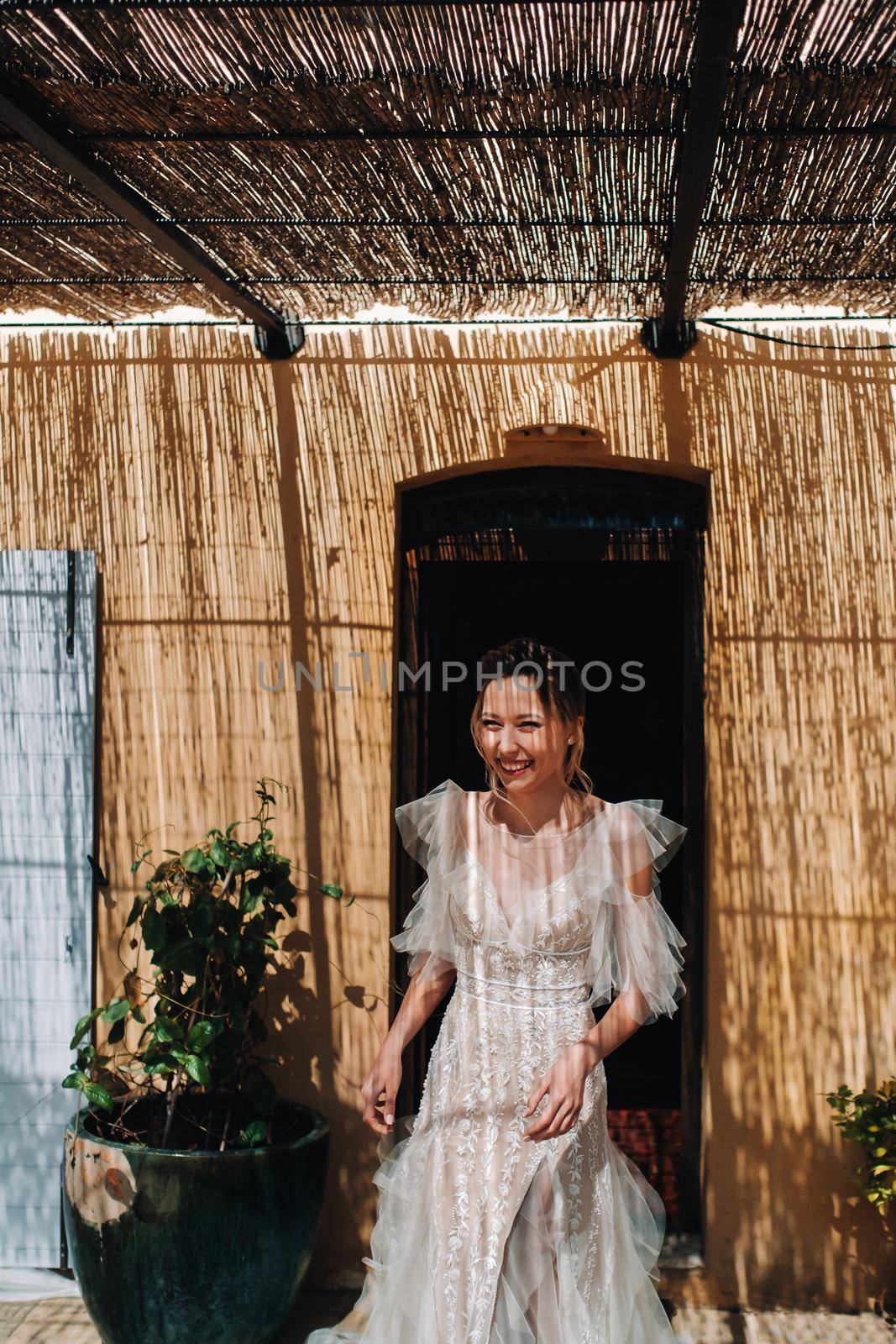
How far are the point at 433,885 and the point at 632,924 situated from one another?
48 centimetres

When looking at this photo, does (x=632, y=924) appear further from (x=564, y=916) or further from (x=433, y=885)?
(x=433, y=885)

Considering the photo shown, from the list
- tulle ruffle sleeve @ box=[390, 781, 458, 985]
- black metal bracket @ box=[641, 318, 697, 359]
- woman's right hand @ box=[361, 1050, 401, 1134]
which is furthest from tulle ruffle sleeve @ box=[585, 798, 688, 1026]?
black metal bracket @ box=[641, 318, 697, 359]

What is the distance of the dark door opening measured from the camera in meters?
4.30

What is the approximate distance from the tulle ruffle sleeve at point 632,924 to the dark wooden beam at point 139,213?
1.89m

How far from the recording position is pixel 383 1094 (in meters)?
2.96

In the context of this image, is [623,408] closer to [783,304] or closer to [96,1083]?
[783,304]

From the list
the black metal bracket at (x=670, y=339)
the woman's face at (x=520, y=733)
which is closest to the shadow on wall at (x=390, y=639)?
the black metal bracket at (x=670, y=339)

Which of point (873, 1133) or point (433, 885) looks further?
point (873, 1133)

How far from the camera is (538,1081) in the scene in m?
2.83

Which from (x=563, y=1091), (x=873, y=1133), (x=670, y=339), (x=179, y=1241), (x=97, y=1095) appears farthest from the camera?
(x=670, y=339)

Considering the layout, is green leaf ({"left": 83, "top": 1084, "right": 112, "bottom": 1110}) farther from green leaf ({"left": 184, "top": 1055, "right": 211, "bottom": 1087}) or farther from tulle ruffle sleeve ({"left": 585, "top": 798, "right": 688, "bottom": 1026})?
tulle ruffle sleeve ({"left": 585, "top": 798, "right": 688, "bottom": 1026})

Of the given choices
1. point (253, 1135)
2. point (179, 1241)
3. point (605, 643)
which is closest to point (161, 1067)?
point (253, 1135)

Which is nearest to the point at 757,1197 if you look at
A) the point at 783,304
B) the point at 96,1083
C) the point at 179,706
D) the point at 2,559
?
the point at 96,1083

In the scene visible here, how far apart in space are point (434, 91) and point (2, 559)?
2220mm
